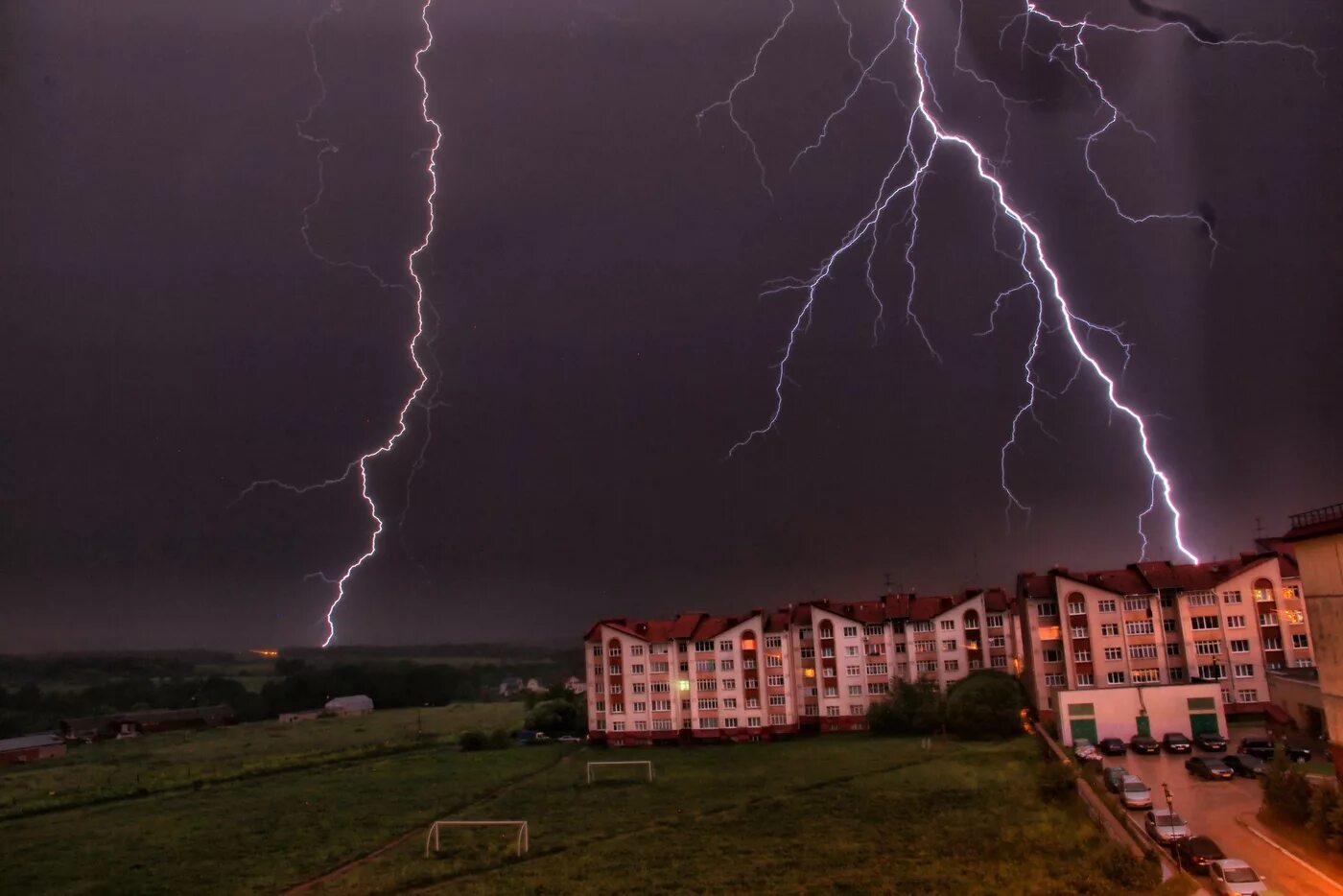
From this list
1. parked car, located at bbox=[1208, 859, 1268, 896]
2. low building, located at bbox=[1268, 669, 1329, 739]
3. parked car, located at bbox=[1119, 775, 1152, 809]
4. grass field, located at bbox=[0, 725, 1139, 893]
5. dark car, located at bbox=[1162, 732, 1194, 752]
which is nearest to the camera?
parked car, located at bbox=[1208, 859, 1268, 896]

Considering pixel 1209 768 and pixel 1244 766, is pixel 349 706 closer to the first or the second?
pixel 1209 768

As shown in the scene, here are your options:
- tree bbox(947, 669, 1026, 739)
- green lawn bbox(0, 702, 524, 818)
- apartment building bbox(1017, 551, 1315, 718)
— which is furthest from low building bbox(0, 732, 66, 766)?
apartment building bbox(1017, 551, 1315, 718)

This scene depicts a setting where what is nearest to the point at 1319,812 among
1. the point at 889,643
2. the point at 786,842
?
the point at 786,842

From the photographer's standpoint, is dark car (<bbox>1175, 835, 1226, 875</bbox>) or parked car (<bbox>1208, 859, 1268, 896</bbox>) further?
dark car (<bbox>1175, 835, 1226, 875</bbox>)

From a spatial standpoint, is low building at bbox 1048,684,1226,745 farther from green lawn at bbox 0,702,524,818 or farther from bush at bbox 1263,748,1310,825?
green lawn at bbox 0,702,524,818

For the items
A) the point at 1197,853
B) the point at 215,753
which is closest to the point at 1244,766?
the point at 1197,853

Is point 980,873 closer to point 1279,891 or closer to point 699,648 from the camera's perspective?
point 1279,891

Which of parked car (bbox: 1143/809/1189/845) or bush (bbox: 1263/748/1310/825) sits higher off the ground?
bush (bbox: 1263/748/1310/825)
